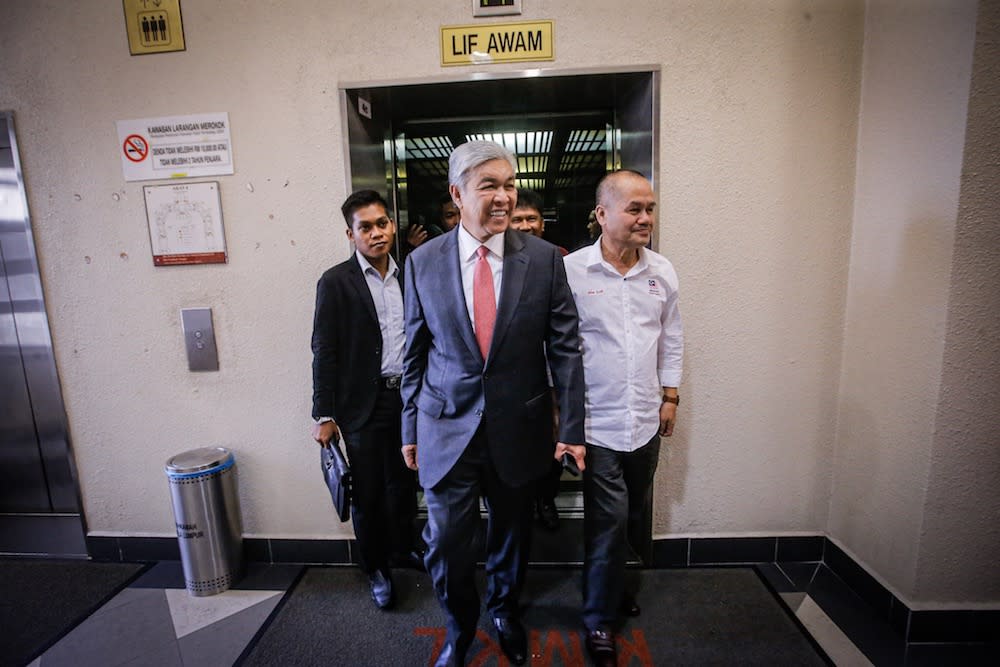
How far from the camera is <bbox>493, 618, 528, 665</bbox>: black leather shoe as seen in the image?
1.80m

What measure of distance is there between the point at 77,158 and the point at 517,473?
270 centimetres

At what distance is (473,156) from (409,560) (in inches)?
80.0

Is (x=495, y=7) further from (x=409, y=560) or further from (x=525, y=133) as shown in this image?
(x=409, y=560)

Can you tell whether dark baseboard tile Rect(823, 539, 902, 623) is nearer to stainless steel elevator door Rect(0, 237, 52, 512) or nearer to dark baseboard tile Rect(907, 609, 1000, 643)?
dark baseboard tile Rect(907, 609, 1000, 643)

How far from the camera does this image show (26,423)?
2.94 metres

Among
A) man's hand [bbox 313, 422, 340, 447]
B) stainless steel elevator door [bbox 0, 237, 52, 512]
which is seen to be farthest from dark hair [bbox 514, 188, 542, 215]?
stainless steel elevator door [bbox 0, 237, 52, 512]

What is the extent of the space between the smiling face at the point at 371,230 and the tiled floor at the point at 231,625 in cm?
176

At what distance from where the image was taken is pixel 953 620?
1.86m

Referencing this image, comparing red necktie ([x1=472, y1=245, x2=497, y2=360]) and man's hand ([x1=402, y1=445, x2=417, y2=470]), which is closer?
red necktie ([x1=472, y1=245, x2=497, y2=360])

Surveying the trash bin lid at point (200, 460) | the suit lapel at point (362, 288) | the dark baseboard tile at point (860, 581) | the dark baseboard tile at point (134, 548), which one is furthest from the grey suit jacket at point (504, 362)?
the dark baseboard tile at point (134, 548)

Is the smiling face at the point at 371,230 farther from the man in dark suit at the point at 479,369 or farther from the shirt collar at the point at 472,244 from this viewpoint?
the shirt collar at the point at 472,244

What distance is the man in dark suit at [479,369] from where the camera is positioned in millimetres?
1569

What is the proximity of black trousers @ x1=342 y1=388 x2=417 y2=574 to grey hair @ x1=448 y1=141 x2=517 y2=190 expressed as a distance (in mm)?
1017

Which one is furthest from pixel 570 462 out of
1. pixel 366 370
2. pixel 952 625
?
pixel 952 625
